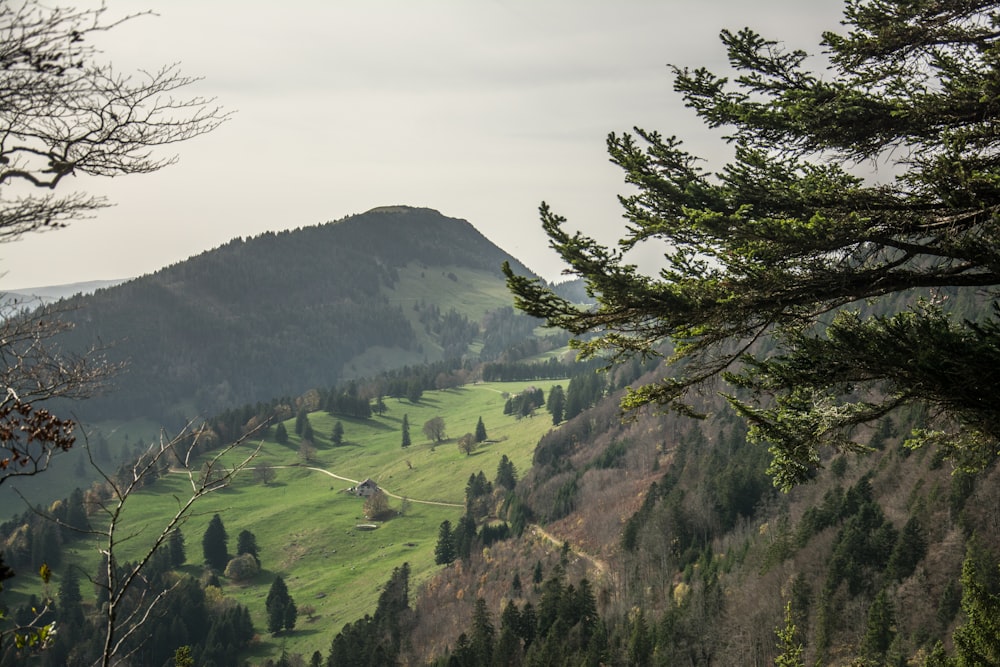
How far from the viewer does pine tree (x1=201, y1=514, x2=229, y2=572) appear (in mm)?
142750

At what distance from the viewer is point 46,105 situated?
9.00 meters

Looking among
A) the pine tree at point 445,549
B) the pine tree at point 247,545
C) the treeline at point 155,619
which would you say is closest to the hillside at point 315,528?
the treeline at point 155,619

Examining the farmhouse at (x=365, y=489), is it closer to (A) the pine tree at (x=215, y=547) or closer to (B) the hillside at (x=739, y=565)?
(A) the pine tree at (x=215, y=547)

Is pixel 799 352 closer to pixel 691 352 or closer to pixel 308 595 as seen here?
pixel 691 352

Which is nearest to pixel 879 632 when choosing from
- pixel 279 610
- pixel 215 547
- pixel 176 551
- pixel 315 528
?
pixel 279 610

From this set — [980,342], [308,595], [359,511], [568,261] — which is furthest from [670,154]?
[359,511]

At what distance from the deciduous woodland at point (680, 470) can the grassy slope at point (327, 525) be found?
0.79 metres

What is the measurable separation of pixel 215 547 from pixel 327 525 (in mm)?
21262

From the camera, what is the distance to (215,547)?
472 feet

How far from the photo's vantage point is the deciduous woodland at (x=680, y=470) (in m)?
10.1

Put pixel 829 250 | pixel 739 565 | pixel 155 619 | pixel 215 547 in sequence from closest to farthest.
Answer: pixel 829 250
pixel 739 565
pixel 155 619
pixel 215 547

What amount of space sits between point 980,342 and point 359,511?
15836 cm

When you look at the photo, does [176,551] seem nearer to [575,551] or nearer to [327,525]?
[327,525]

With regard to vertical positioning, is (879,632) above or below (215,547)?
above
